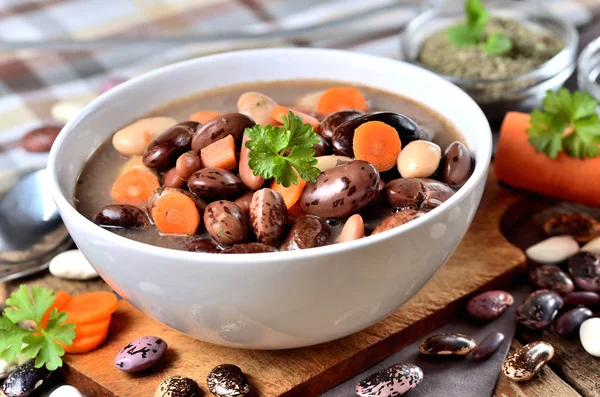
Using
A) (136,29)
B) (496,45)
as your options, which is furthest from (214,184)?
(136,29)

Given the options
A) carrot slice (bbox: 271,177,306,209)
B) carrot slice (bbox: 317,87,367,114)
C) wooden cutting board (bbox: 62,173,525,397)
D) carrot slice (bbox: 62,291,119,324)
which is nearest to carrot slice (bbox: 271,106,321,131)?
carrot slice (bbox: 317,87,367,114)

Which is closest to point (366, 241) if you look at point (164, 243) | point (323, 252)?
point (323, 252)

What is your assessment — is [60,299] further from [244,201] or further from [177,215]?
[244,201]

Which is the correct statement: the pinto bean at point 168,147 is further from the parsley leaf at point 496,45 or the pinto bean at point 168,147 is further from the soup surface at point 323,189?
the parsley leaf at point 496,45

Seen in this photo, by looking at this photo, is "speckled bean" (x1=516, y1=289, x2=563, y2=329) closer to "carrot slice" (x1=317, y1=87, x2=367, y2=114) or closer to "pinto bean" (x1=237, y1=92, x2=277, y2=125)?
"carrot slice" (x1=317, y1=87, x2=367, y2=114)

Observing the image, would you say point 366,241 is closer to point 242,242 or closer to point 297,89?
point 242,242
